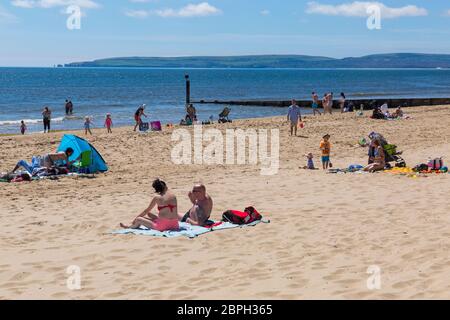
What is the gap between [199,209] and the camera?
969 cm

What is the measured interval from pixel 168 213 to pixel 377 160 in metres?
6.98

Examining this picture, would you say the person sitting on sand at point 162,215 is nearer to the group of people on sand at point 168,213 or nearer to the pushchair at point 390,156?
the group of people on sand at point 168,213

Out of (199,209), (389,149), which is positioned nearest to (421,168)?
(389,149)

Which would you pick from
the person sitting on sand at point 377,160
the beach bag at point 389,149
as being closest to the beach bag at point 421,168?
the person sitting on sand at point 377,160

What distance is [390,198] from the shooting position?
1130 centimetres

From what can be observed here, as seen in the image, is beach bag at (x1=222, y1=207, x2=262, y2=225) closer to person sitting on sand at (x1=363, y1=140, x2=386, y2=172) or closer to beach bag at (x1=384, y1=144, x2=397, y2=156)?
person sitting on sand at (x1=363, y1=140, x2=386, y2=172)

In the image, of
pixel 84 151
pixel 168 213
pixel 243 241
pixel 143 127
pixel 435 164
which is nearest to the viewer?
pixel 243 241

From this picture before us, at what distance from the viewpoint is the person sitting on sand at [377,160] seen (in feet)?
47.6
